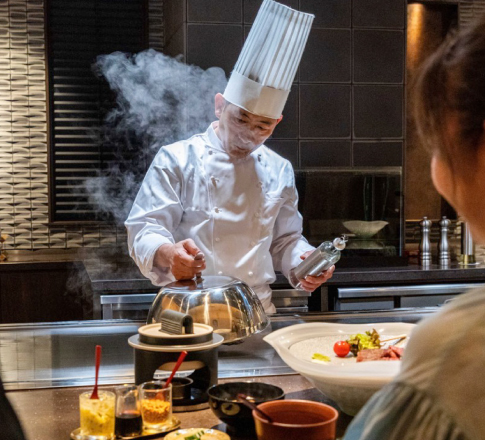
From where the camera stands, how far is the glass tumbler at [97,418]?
1.31m

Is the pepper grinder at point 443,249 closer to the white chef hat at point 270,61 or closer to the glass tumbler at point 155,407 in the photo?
the white chef hat at point 270,61

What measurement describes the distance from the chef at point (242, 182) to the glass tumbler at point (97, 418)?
137cm

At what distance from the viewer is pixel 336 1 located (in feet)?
14.2

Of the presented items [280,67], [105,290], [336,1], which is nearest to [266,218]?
[280,67]

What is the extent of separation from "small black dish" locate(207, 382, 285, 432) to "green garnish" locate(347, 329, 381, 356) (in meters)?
0.37

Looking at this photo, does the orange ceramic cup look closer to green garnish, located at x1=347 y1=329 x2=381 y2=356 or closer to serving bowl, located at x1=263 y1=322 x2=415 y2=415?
serving bowl, located at x1=263 y1=322 x2=415 y2=415

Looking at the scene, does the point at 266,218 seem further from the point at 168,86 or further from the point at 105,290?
the point at 168,86

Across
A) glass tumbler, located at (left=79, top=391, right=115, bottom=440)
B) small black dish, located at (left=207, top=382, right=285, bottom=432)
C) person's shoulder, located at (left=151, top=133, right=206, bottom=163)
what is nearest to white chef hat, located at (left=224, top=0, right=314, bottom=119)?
person's shoulder, located at (left=151, top=133, right=206, bottom=163)

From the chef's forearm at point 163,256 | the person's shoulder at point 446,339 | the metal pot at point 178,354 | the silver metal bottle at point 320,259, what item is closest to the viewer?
the person's shoulder at point 446,339

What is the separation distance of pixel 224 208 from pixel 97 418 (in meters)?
1.62

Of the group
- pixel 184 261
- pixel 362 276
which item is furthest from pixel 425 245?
pixel 184 261

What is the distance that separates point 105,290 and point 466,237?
2.32m

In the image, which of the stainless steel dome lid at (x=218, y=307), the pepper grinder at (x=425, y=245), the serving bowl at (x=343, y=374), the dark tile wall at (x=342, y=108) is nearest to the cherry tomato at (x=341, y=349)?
the serving bowl at (x=343, y=374)

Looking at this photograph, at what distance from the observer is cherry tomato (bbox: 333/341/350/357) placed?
1712 millimetres
